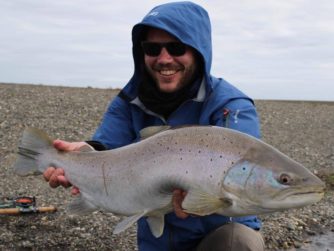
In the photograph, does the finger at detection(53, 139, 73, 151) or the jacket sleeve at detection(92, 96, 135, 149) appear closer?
the finger at detection(53, 139, 73, 151)

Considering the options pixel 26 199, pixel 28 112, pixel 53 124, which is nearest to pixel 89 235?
A: pixel 26 199

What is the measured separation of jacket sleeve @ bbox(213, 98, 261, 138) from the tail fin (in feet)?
4.97

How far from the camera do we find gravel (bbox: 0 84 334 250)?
7266mm

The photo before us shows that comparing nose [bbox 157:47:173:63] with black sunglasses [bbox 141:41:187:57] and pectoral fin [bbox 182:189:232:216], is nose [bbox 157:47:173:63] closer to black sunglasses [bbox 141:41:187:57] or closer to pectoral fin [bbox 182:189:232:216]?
black sunglasses [bbox 141:41:187:57]

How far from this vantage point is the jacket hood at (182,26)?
178 inches

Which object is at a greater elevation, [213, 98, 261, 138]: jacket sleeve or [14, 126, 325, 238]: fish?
[213, 98, 261, 138]: jacket sleeve

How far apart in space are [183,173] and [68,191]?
6.81 m

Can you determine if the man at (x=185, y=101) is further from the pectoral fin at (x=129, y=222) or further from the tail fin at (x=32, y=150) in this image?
the pectoral fin at (x=129, y=222)

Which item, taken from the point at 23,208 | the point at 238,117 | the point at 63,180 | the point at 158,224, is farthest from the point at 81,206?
the point at 23,208

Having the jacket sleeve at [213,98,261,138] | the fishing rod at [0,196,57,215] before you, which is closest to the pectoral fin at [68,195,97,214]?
the jacket sleeve at [213,98,261,138]

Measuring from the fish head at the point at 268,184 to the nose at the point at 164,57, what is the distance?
Answer: 4.48ft

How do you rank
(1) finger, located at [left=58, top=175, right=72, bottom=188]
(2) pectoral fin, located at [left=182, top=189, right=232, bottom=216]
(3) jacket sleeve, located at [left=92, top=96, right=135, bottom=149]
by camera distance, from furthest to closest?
(3) jacket sleeve, located at [left=92, top=96, right=135, bottom=149]
(1) finger, located at [left=58, top=175, right=72, bottom=188]
(2) pectoral fin, located at [left=182, top=189, right=232, bottom=216]

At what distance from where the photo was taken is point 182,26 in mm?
4531

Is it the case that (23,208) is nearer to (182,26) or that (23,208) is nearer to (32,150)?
(32,150)
